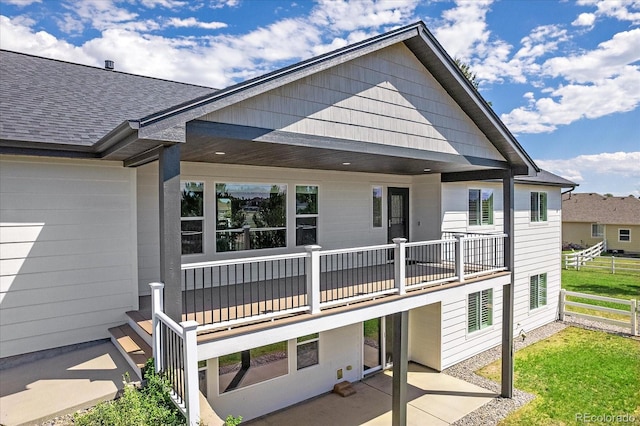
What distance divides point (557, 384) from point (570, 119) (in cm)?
3952

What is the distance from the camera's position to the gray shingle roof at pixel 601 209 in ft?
121

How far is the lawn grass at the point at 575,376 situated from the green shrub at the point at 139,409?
299 inches

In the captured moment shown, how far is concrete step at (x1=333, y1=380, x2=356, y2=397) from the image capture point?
9605mm

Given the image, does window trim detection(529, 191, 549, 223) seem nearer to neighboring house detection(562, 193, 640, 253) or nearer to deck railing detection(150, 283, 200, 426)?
deck railing detection(150, 283, 200, 426)

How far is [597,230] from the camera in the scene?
39094mm

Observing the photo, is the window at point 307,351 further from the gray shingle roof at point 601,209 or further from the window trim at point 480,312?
the gray shingle roof at point 601,209

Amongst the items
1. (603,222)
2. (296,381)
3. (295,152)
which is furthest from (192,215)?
(603,222)

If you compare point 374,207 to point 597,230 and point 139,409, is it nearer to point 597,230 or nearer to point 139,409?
point 139,409

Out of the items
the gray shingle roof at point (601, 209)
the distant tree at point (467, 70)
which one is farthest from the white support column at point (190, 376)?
the gray shingle roof at point (601, 209)

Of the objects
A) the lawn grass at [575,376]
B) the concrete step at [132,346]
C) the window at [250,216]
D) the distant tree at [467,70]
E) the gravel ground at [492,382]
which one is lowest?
the gravel ground at [492,382]

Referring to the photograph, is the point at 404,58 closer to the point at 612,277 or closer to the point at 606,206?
the point at 612,277

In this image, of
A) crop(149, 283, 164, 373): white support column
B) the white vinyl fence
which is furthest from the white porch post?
crop(149, 283, 164, 373): white support column

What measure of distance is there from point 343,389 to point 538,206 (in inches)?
440

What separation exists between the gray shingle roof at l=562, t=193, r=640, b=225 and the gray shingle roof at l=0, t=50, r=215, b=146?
42.4 metres
